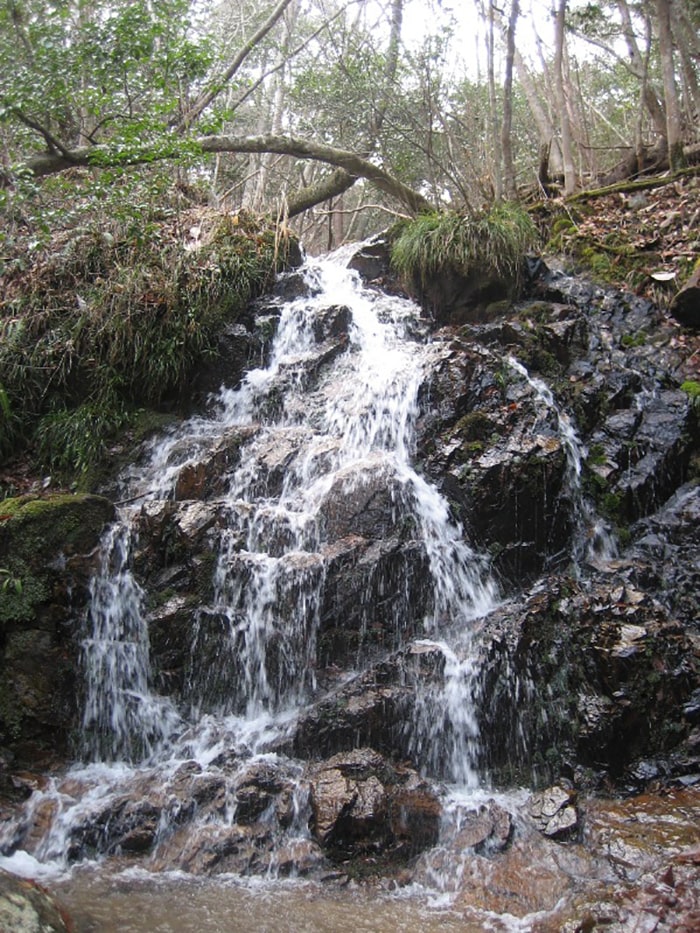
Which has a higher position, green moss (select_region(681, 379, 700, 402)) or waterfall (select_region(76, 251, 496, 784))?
green moss (select_region(681, 379, 700, 402))

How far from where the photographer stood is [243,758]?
4.68 metres

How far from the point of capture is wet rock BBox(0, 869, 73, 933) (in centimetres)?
275

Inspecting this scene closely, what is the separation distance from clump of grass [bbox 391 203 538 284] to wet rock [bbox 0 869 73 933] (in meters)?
7.81

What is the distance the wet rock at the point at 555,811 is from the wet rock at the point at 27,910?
2734 millimetres

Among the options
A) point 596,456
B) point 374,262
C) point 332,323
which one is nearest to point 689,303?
point 596,456

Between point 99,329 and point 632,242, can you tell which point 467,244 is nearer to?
point 632,242

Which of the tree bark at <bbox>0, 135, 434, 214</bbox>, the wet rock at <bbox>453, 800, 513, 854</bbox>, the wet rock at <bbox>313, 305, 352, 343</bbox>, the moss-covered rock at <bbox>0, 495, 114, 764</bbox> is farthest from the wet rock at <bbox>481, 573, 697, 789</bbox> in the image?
the tree bark at <bbox>0, 135, 434, 214</bbox>

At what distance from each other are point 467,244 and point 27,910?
8071 millimetres

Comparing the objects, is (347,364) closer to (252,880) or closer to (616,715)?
(616,715)

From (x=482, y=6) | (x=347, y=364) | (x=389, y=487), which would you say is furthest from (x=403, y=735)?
(x=482, y=6)

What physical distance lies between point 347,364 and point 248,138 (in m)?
3.28

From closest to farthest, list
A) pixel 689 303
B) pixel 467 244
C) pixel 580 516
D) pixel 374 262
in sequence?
1. pixel 580 516
2. pixel 689 303
3. pixel 467 244
4. pixel 374 262

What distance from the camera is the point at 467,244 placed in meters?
8.64

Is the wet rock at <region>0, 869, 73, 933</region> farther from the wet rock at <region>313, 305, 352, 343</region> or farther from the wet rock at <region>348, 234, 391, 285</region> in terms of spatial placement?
the wet rock at <region>348, 234, 391, 285</region>
